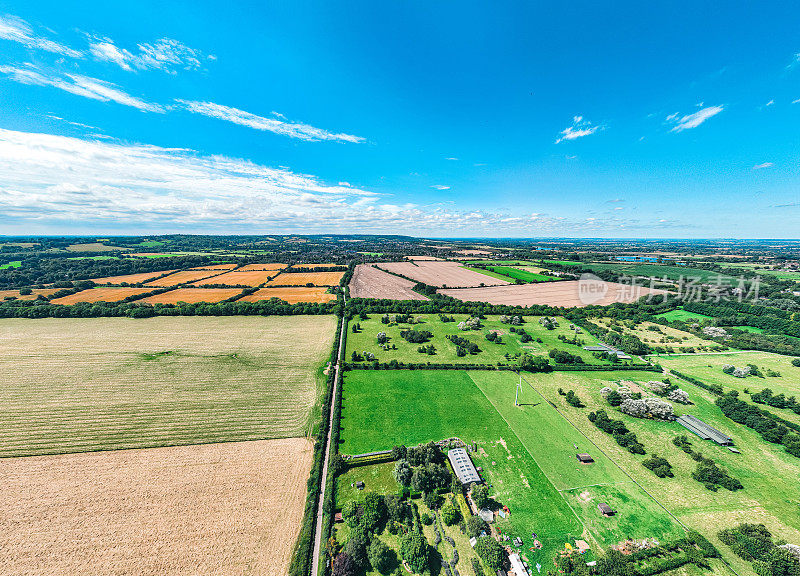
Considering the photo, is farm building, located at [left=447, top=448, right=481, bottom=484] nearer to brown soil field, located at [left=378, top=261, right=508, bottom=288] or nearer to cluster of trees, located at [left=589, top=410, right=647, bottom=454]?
cluster of trees, located at [left=589, top=410, right=647, bottom=454]

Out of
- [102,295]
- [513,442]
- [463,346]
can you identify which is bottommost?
[513,442]

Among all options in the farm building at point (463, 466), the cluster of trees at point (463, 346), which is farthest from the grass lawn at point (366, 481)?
the cluster of trees at point (463, 346)

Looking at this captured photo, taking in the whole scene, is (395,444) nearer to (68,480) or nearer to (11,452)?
(68,480)

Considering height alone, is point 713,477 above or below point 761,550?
below

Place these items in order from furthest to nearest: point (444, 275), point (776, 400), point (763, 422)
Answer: point (444, 275) → point (776, 400) → point (763, 422)

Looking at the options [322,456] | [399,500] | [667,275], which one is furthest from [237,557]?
[667,275]

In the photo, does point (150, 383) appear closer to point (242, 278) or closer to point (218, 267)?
point (242, 278)

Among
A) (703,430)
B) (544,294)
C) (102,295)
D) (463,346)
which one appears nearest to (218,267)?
(102,295)

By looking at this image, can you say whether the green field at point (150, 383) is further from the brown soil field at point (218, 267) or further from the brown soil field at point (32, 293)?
the brown soil field at point (218, 267)
